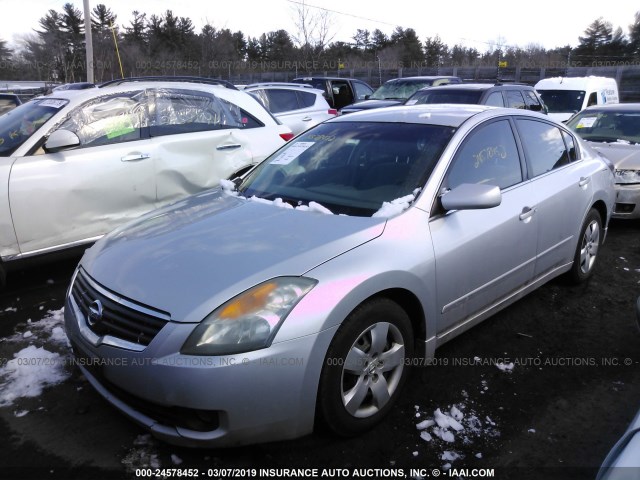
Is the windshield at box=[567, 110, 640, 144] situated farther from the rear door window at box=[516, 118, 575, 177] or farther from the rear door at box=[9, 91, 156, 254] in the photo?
the rear door at box=[9, 91, 156, 254]

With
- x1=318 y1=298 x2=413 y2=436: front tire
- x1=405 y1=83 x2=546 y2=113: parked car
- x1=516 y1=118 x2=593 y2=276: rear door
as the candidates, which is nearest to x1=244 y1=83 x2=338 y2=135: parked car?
x1=405 y1=83 x2=546 y2=113: parked car

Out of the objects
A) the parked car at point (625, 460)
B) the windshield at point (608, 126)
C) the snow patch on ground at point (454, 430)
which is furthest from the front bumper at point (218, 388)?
the windshield at point (608, 126)

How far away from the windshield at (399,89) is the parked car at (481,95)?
3.53m

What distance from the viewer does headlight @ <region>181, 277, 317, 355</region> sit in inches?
84.1

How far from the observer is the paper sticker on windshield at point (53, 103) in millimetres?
4605

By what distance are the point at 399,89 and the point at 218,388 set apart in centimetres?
1337

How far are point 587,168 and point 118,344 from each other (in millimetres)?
3946

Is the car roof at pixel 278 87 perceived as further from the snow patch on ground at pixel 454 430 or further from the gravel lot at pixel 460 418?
the snow patch on ground at pixel 454 430

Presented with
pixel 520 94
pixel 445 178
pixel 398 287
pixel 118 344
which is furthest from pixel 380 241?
pixel 520 94

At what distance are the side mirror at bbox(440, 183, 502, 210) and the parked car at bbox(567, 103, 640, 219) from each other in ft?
15.1

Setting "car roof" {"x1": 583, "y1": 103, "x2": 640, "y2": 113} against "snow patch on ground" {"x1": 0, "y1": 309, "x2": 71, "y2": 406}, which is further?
"car roof" {"x1": 583, "y1": 103, "x2": 640, "y2": 113}

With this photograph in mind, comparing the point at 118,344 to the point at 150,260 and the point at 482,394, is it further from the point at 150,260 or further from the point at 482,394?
the point at 482,394

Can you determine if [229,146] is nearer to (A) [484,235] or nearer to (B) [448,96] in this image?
(A) [484,235]

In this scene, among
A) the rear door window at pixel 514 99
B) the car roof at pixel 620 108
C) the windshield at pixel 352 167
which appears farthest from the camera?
the rear door window at pixel 514 99
